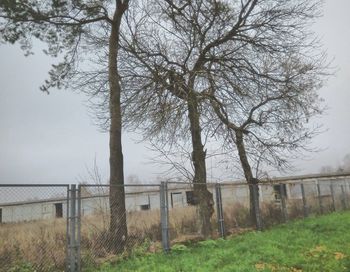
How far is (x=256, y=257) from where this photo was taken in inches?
349

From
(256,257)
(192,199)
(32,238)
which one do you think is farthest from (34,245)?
(192,199)

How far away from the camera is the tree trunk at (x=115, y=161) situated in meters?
10.4

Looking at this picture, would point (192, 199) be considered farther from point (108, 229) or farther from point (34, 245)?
point (34, 245)

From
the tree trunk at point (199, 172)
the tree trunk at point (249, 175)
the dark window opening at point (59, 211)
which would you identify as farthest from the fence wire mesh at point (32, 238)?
the tree trunk at point (249, 175)

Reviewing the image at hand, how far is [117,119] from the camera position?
12.8 metres

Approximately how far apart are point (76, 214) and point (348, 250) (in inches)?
240

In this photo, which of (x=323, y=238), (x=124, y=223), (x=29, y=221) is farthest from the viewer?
(x=323, y=238)

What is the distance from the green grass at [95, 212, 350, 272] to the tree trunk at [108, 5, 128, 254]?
2.84 feet

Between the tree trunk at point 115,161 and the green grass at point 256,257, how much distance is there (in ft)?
2.84

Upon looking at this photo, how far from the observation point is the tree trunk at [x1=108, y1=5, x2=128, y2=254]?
1040cm

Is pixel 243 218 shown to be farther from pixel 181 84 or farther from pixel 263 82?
pixel 181 84

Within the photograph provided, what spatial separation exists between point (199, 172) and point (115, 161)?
3364mm

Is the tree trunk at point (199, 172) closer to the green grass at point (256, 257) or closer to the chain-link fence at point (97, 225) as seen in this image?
the chain-link fence at point (97, 225)

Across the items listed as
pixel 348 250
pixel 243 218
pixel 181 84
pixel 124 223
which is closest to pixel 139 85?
pixel 181 84
